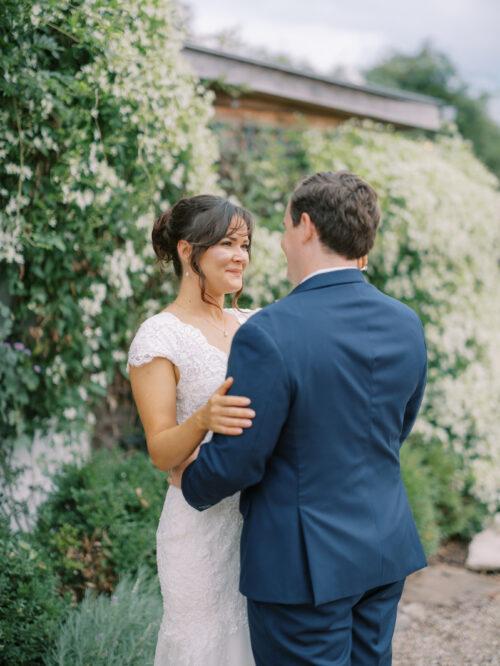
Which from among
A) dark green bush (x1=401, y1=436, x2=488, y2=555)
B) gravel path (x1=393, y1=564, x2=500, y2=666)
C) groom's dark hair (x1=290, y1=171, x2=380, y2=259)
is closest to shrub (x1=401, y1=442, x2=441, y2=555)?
dark green bush (x1=401, y1=436, x2=488, y2=555)

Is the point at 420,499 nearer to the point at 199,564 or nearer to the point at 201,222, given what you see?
the point at 199,564

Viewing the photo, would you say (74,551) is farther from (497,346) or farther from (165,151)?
(497,346)

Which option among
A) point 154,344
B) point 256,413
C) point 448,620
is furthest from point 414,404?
point 448,620

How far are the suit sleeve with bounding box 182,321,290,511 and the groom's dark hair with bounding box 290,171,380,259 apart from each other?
0.30 meters

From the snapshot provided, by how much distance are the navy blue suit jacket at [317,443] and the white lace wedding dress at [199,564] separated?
0.34 meters

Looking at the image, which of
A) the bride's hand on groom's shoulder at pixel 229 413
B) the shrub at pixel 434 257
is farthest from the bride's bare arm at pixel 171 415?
the shrub at pixel 434 257

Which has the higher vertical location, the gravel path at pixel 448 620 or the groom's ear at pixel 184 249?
the groom's ear at pixel 184 249

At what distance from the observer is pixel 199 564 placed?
220 cm

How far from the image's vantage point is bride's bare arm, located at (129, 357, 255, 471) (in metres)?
1.70

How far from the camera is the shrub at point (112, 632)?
2656mm

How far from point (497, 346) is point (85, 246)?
4030mm

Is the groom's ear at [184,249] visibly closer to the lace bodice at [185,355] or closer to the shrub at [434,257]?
the lace bodice at [185,355]

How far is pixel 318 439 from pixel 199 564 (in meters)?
0.69

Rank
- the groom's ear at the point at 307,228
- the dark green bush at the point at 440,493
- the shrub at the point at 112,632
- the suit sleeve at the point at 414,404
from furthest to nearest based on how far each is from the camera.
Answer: the dark green bush at the point at 440,493
the shrub at the point at 112,632
the suit sleeve at the point at 414,404
the groom's ear at the point at 307,228
